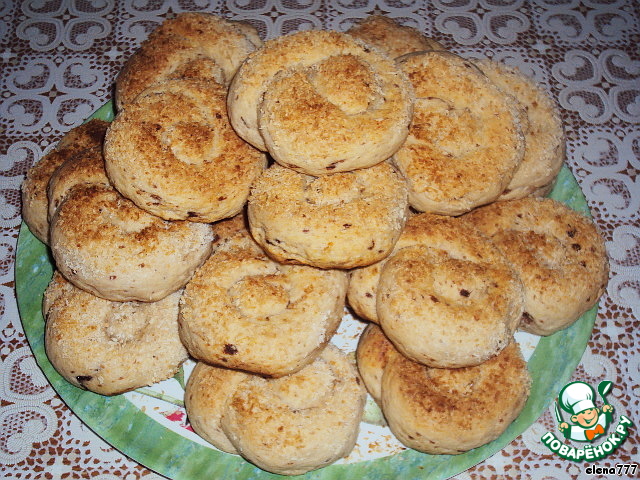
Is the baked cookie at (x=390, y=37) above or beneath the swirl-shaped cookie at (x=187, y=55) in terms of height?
beneath

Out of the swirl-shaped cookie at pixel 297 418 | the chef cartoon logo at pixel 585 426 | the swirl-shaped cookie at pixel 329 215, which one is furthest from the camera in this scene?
the chef cartoon logo at pixel 585 426

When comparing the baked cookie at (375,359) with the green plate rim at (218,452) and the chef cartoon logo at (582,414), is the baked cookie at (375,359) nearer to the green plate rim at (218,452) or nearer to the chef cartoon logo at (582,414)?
the green plate rim at (218,452)

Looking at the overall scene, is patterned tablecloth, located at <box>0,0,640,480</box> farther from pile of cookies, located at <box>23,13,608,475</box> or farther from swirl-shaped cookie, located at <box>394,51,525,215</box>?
swirl-shaped cookie, located at <box>394,51,525,215</box>

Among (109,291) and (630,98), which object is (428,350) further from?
(630,98)

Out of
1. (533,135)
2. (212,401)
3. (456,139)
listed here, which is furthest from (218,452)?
(533,135)

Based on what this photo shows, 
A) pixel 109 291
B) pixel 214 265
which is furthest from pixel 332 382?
pixel 109 291

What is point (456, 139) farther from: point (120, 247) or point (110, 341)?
point (110, 341)

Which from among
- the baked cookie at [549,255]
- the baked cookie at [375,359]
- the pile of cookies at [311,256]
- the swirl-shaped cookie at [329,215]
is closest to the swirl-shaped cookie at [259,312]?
the pile of cookies at [311,256]
